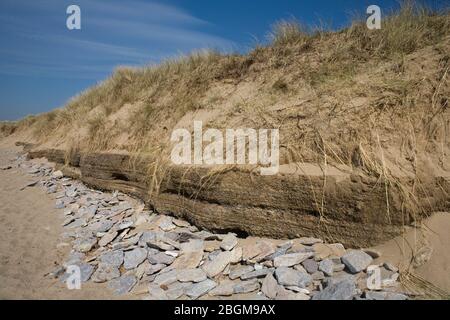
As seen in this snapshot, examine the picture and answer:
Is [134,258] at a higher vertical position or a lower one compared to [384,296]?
lower

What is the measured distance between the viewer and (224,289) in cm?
327

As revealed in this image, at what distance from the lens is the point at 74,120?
1079cm

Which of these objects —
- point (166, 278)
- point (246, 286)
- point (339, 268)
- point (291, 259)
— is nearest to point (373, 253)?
point (339, 268)

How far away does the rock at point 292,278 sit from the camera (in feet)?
10.1

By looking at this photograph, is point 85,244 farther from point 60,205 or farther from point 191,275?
point 60,205

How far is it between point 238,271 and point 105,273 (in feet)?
5.54

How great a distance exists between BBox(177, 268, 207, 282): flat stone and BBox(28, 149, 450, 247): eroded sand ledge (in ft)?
2.33

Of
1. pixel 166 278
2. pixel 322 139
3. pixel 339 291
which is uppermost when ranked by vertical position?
pixel 322 139

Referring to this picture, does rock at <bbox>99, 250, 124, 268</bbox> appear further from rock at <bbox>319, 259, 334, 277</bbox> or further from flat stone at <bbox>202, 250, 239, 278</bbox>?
rock at <bbox>319, 259, 334, 277</bbox>

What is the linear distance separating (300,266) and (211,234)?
Result: 52.0 inches

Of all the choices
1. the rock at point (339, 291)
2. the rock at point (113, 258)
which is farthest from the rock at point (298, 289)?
the rock at point (113, 258)
